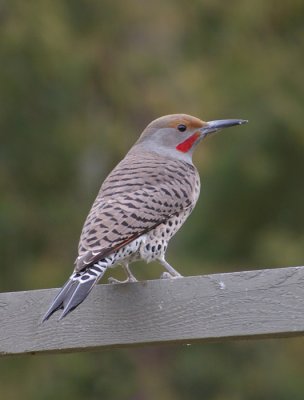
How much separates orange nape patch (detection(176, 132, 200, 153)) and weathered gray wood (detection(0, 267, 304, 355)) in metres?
2.27

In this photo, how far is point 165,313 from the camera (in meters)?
4.90

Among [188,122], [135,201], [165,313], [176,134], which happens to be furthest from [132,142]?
[165,313]

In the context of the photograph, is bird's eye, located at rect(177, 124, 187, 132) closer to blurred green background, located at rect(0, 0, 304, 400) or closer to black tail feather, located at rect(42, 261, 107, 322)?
black tail feather, located at rect(42, 261, 107, 322)

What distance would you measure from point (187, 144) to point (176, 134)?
76 mm

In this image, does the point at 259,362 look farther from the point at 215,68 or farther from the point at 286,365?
the point at 215,68

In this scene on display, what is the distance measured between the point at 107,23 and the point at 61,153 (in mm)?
1656

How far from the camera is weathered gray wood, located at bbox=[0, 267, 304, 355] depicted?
15.7 ft

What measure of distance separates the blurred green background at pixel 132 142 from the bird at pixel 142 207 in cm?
587

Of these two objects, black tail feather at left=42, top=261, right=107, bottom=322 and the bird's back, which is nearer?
black tail feather at left=42, top=261, right=107, bottom=322

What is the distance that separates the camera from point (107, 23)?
15180 mm

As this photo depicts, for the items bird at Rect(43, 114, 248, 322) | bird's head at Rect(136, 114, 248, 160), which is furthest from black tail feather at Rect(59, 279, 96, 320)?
bird's head at Rect(136, 114, 248, 160)

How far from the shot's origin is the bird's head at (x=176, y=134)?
719 centimetres

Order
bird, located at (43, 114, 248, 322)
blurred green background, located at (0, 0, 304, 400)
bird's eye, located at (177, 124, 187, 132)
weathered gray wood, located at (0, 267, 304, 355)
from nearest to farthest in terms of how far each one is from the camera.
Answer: weathered gray wood, located at (0, 267, 304, 355) < bird, located at (43, 114, 248, 322) < bird's eye, located at (177, 124, 187, 132) < blurred green background, located at (0, 0, 304, 400)

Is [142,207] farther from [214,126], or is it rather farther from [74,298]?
[214,126]
